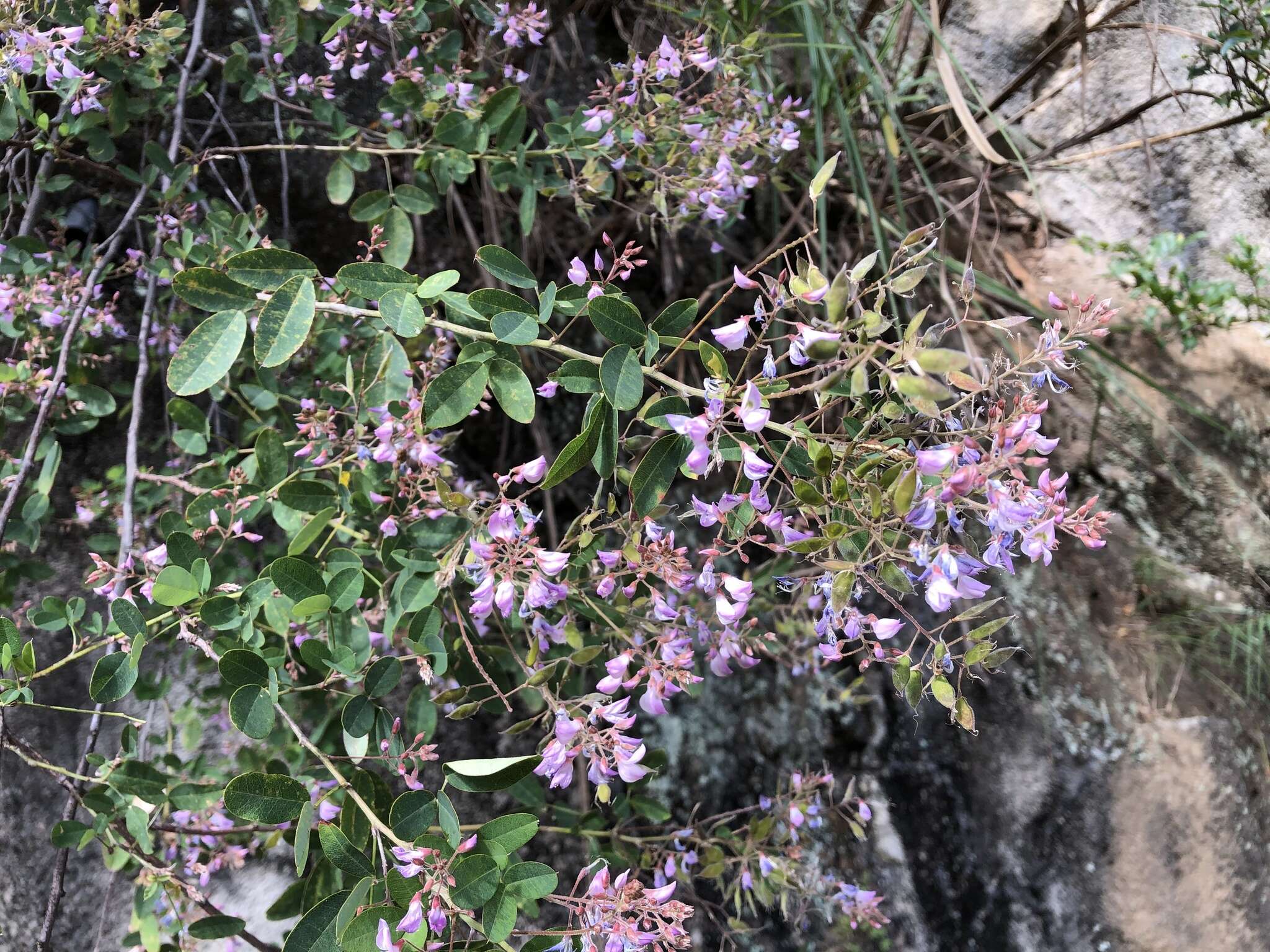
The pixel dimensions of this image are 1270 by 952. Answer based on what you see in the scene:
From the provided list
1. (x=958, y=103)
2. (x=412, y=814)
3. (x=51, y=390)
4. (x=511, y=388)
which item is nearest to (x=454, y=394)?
(x=511, y=388)

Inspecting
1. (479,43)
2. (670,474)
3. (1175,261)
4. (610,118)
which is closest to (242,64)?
(479,43)

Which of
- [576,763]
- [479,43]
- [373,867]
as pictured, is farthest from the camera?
[576,763]

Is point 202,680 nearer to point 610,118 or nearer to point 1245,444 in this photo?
point 610,118

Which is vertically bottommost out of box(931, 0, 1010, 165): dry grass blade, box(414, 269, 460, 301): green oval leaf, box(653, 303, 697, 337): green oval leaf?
box(414, 269, 460, 301): green oval leaf

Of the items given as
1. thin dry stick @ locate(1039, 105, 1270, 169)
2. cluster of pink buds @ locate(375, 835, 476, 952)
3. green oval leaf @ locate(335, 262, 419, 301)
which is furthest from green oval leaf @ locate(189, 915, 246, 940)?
thin dry stick @ locate(1039, 105, 1270, 169)

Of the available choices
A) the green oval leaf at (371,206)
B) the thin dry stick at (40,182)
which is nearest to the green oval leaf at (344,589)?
the green oval leaf at (371,206)

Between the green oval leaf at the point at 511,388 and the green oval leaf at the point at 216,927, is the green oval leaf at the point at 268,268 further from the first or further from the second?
the green oval leaf at the point at 216,927

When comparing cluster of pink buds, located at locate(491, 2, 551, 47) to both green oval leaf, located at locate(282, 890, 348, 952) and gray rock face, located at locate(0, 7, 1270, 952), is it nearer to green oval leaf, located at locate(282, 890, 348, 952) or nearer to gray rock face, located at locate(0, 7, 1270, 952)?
gray rock face, located at locate(0, 7, 1270, 952)

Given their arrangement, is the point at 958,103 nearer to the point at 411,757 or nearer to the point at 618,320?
the point at 618,320
